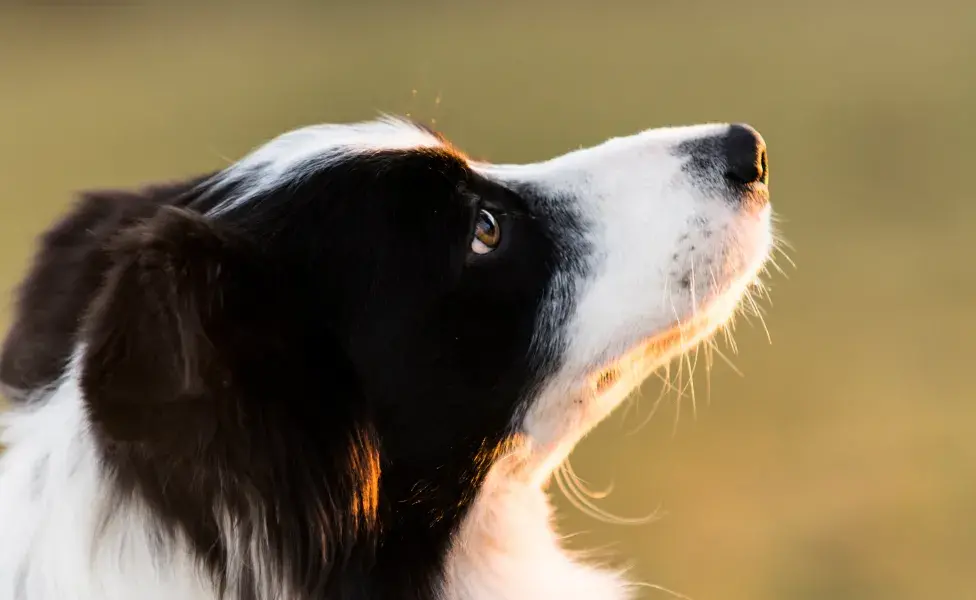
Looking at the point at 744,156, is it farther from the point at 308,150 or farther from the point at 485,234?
the point at 308,150

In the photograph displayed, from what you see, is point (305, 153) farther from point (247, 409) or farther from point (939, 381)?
point (939, 381)

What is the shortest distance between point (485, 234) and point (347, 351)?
0.21 meters

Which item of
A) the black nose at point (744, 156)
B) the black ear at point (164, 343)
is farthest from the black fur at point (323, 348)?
the black nose at point (744, 156)

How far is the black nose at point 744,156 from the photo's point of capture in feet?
3.54

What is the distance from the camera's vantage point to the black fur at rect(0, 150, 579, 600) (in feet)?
2.45

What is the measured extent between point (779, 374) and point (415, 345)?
1.56 metres

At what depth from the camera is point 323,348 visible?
2.91 feet

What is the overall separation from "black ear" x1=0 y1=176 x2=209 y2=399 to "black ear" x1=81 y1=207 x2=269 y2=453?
6.8 inches

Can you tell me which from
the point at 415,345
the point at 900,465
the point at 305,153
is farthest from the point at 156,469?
the point at 900,465

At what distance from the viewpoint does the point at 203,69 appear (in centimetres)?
326

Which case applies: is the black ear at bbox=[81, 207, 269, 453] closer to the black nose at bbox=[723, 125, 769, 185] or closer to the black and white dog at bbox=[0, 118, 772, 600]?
the black and white dog at bbox=[0, 118, 772, 600]

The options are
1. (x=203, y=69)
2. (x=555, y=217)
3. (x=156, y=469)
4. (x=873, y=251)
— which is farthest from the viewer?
(x=203, y=69)

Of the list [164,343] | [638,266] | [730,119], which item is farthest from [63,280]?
[730,119]

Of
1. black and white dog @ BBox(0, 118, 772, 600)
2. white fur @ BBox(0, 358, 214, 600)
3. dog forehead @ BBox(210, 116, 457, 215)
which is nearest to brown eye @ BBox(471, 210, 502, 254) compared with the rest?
black and white dog @ BBox(0, 118, 772, 600)
